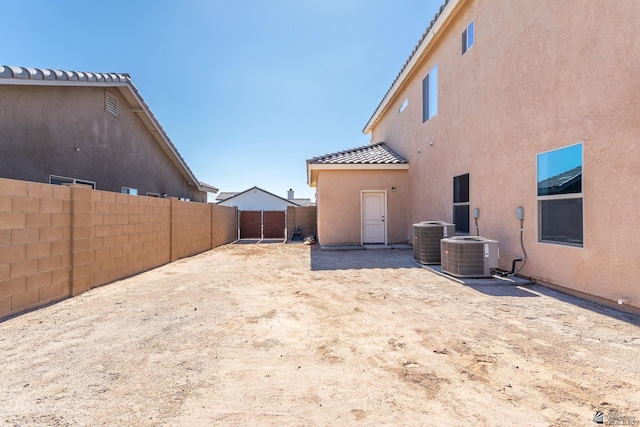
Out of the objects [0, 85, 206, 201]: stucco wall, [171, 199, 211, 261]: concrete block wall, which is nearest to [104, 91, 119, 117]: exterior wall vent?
[0, 85, 206, 201]: stucco wall

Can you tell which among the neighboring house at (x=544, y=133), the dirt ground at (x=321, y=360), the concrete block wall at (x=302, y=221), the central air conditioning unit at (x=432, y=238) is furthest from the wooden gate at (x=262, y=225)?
the dirt ground at (x=321, y=360)

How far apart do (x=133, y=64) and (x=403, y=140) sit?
1059 cm

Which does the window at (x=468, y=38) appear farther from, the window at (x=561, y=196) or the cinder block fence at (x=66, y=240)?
the cinder block fence at (x=66, y=240)

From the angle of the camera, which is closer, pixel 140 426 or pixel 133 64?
pixel 140 426

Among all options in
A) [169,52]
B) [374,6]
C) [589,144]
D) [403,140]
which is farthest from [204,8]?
[589,144]

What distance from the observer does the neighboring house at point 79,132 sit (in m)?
6.52

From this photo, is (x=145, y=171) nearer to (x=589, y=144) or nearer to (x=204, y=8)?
(x=204, y=8)

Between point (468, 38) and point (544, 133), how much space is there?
12.5 feet

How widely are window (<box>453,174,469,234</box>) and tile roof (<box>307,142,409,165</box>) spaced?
3455 mm

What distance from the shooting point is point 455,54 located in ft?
25.4

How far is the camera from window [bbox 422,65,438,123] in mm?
8953

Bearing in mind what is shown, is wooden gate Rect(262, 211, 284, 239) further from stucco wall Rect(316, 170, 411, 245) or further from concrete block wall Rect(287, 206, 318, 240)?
stucco wall Rect(316, 170, 411, 245)

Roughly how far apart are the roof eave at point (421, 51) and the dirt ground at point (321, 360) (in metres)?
7.03

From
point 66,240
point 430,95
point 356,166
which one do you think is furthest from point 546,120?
point 66,240
